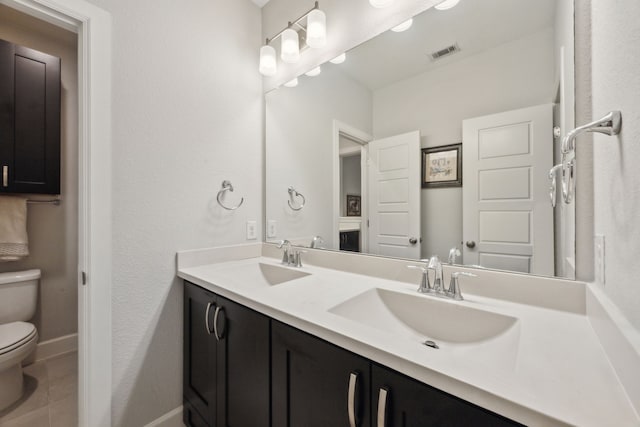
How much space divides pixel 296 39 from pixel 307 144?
1.90 ft

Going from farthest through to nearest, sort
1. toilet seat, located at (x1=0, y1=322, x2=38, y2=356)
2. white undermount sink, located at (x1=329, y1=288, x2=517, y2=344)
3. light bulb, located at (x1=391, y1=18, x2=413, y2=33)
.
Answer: toilet seat, located at (x1=0, y1=322, x2=38, y2=356) < light bulb, located at (x1=391, y1=18, x2=413, y2=33) < white undermount sink, located at (x1=329, y1=288, x2=517, y2=344)

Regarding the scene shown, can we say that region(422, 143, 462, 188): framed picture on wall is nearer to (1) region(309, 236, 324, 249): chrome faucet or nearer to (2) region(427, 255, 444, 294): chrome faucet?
(2) region(427, 255, 444, 294): chrome faucet

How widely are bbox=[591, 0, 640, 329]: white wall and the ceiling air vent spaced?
0.41m

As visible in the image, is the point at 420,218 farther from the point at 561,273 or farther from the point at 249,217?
the point at 249,217

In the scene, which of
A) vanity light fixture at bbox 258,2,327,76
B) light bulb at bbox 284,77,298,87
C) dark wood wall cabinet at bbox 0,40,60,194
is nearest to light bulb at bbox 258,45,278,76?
vanity light fixture at bbox 258,2,327,76

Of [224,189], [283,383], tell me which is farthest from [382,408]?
[224,189]

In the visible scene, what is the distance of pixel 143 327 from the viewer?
4.16ft

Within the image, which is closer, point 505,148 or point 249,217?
point 505,148

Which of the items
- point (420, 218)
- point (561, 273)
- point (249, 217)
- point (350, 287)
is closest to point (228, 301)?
point (350, 287)

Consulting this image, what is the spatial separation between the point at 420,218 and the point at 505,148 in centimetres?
39

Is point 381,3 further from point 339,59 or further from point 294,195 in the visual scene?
point 294,195

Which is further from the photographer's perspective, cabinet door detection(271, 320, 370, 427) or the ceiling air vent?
the ceiling air vent

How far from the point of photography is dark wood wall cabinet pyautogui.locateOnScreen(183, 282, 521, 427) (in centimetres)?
53

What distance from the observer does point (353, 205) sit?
4.52 feet
